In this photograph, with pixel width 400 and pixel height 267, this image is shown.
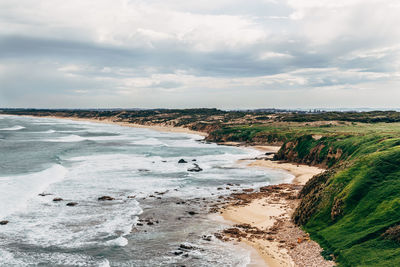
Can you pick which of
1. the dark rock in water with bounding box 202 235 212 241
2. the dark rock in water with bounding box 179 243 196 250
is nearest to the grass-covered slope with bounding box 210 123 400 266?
the dark rock in water with bounding box 202 235 212 241

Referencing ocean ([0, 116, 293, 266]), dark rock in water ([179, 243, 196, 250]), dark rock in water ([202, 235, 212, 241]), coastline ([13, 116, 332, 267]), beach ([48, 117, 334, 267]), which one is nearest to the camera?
beach ([48, 117, 334, 267])

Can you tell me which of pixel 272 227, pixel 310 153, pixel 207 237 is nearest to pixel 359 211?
pixel 272 227

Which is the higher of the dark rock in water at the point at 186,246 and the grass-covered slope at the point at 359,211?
the grass-covered slope at the point at 359,211

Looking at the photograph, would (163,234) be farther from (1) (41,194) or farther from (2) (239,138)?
(2) (239,138)

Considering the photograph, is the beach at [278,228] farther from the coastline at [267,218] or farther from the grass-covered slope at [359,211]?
the grass-covered slope at [359,211]

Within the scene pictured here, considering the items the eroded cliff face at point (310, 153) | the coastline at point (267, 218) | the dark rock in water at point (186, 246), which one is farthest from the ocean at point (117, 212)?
the eroded cliff face at point (310, 153)

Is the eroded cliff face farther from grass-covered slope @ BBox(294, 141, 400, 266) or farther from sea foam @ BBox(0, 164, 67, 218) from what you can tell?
sea foam @ BBox(0, 164, 67, 218)

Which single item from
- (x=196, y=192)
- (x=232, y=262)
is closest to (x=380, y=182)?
(x=232, y=262)

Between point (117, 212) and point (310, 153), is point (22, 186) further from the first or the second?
point (310, 153)
